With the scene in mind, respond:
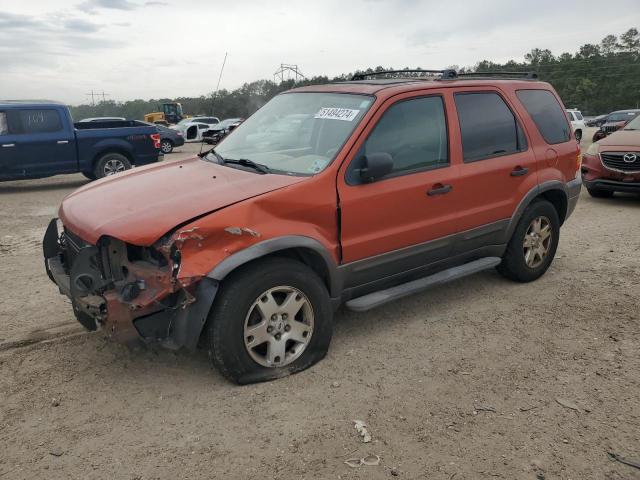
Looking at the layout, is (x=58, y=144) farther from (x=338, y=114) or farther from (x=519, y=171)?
(x=519, y=171)

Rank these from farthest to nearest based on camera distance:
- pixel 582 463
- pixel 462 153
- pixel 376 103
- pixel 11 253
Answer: pixel 11 253 < pixel 462 153 < pixel 376 103 < pixel 582 463

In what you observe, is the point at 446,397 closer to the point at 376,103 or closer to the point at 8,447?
the point at 376,103

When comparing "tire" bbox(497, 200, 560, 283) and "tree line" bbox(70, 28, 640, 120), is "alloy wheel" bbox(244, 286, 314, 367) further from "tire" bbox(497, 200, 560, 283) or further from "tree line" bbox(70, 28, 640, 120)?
"tree line" bbox(70, 28, 640, 120)

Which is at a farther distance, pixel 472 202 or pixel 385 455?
pixel 472 202

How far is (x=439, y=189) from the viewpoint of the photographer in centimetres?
412

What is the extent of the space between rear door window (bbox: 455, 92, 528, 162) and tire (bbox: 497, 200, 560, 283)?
25.2 inches

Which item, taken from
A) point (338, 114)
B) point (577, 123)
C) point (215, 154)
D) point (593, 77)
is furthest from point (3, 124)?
point (593, 77)

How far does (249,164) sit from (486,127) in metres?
2.02

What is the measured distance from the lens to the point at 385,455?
2777 millimetres

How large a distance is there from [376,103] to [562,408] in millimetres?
2289

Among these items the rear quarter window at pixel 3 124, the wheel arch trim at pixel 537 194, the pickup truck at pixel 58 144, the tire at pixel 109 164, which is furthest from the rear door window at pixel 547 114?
the rear quarter window at pixel 3 124

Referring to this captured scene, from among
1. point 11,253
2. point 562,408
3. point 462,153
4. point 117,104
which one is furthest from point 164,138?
point 117,104

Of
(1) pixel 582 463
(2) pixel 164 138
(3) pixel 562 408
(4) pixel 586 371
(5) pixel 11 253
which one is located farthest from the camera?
(2) pixel 164 138

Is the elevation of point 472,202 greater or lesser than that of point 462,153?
lesser
